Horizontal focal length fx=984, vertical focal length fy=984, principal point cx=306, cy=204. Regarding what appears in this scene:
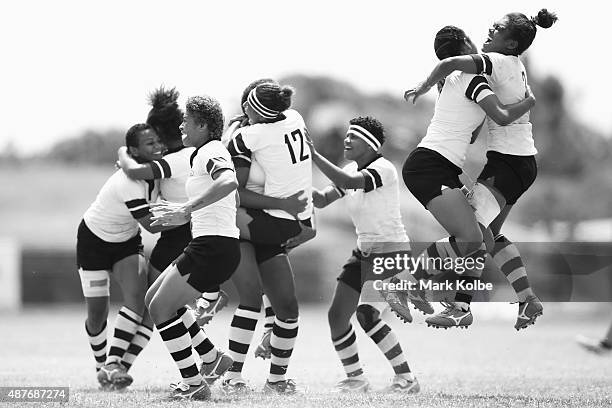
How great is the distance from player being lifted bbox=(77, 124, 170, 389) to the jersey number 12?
1334 millimetres

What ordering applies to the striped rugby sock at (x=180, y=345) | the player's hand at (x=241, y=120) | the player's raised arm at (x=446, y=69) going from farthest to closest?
the player's hand at (x=241, y=120), the player's raised arm at (x=446, y=69), the striped rugby sock at (x=180, y=345)

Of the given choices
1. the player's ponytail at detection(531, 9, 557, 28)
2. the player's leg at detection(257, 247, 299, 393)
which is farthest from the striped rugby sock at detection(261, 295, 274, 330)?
the player's ponytail at detection(531, 9, 557, 28)

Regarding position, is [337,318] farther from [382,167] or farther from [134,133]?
[134,133]

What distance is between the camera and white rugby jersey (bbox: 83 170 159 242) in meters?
8.25

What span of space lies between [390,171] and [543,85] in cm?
5510

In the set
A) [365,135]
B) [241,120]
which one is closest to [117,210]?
[241,120]

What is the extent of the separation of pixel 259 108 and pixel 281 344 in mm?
1885

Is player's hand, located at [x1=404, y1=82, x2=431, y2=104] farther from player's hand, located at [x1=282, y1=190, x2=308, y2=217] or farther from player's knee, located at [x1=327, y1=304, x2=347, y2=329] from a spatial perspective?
player's knee, located at [x1=327, y1=304, x2=347, y2=329]

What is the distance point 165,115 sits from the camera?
336 inches

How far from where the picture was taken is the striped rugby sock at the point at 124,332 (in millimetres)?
8297

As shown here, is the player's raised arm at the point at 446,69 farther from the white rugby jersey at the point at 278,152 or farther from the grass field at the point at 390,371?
the grass field at the point at 390,371

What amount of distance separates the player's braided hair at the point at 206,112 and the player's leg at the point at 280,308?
111 cm

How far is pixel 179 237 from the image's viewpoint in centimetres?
818

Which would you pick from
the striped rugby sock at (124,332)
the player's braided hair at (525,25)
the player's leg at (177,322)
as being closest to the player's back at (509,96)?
the player's braided hair at (525,25)
